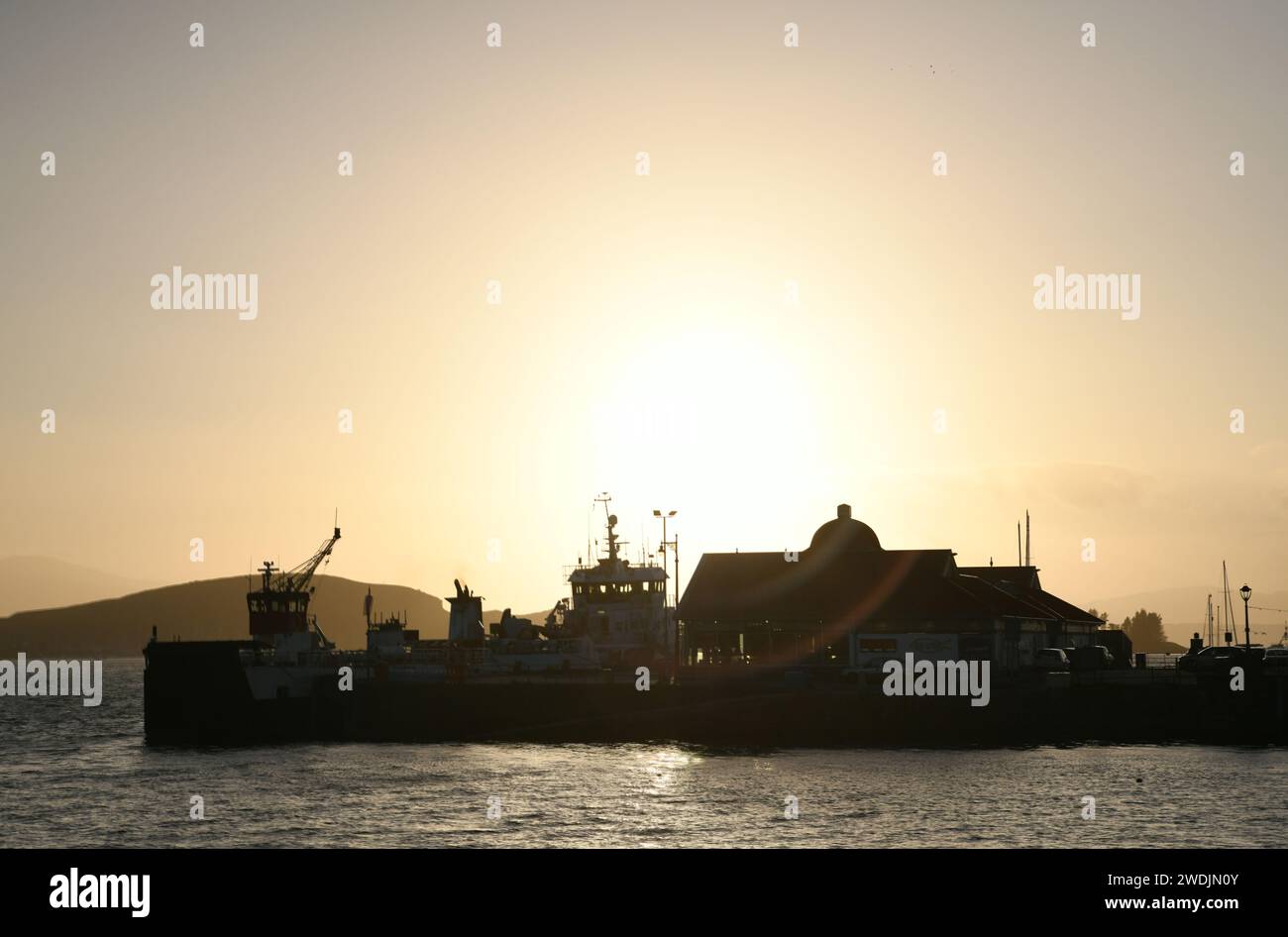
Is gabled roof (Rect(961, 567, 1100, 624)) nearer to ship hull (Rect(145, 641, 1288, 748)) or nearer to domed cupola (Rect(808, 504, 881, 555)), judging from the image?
domed cupola (Rect(808, 504, 881, 555))

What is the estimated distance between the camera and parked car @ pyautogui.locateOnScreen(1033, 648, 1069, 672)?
76.4 m

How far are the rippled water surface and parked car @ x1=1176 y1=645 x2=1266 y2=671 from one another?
947cm

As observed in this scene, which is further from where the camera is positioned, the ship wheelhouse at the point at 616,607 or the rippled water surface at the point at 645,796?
the ship wheelhouse at the point at 616,607

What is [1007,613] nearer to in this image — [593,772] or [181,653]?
[593,772]

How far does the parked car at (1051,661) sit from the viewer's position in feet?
251

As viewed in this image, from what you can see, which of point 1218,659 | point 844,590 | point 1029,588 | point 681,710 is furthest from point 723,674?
point 1029,588

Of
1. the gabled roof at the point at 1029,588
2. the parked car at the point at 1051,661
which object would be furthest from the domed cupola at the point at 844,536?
the parked car at the point at 1051,661

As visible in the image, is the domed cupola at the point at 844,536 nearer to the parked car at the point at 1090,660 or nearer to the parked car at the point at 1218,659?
the parked car at the point at 1090,660

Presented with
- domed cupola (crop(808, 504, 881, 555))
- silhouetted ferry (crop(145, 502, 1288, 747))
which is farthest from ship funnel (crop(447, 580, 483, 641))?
domed cupola (crop(808, 504, 881, 555))

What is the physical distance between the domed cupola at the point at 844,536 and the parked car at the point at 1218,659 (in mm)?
23500

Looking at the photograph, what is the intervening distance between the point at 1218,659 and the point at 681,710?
31023 mm

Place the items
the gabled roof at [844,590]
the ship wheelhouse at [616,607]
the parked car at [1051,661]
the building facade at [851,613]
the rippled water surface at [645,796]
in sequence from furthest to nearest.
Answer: the ship wheelhouse at [616,607]
the gabled roof at [844,590]
the parked car at [1051,661]
the building facade at [851,613]
the rippled water surface at [645,796]
